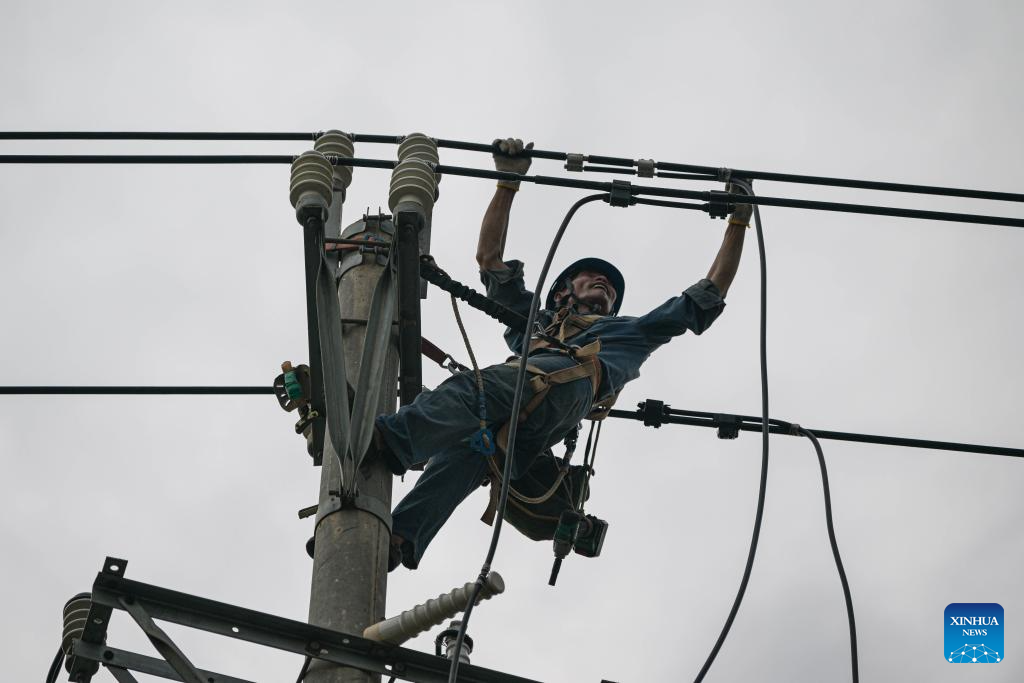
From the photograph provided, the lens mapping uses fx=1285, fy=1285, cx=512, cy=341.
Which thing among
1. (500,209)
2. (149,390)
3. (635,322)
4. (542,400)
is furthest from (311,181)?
(149,390)

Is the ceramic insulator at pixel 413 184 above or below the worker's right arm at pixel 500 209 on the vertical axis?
below

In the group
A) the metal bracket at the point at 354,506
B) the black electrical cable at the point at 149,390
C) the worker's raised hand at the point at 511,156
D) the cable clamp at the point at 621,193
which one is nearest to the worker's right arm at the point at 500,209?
the worker's raised hand at the point at 511,156

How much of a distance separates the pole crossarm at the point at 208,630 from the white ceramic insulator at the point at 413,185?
5.31 ft

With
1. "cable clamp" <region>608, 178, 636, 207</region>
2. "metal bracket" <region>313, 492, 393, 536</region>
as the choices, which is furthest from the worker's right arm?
"metal bracket" <region>313, 492, 393, 536</region>

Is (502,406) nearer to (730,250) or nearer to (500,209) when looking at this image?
(500,209)

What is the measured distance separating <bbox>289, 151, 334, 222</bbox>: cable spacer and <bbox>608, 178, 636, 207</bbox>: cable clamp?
4.74 feet

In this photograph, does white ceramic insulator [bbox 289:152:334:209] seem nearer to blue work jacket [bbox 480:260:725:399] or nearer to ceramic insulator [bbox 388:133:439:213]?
ceramic insulator [bbox 388:133:439:213]

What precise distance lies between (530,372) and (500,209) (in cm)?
124

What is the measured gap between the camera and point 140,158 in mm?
6754

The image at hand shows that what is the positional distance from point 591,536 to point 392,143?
7.39 ft

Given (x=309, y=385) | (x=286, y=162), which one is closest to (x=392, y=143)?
(x=286, y=162)

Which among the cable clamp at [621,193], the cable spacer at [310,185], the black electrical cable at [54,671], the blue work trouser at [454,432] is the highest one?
the cable clamp at [621,193]

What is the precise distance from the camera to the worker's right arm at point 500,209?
6363 mm

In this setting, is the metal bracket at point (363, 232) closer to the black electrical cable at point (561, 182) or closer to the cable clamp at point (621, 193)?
the black electrical cable at point (561, 182)
